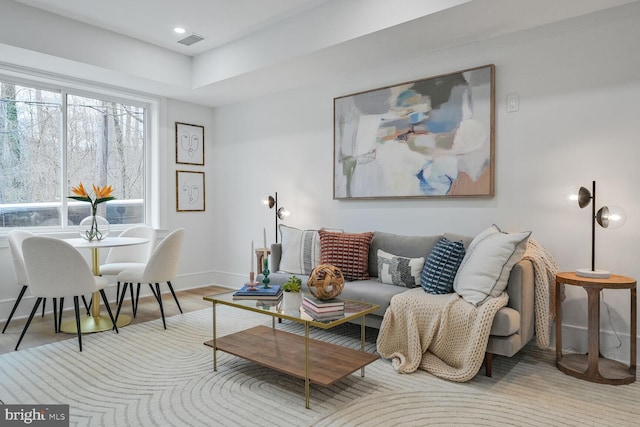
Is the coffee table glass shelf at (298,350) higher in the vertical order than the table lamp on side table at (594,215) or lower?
lower

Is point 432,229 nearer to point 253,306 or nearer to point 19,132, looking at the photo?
point 253,306

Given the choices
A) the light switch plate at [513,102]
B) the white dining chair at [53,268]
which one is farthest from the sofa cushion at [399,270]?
the white dining chair at [53,268]

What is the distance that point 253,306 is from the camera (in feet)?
8.34

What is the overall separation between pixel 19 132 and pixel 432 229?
13.5 ft

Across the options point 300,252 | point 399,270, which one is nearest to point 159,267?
point 300,252

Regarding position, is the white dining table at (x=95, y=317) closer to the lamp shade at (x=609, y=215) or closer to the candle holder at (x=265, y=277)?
the candle holder at (x=265, y=277)

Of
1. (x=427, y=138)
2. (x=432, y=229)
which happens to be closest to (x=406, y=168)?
(x=427, y=138)

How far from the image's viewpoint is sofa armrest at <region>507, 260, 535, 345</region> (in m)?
2.56

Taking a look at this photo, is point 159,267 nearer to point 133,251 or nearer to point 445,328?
point 133,251

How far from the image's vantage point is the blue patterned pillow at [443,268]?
2867 mm

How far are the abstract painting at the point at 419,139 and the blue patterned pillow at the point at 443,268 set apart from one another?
64 cm

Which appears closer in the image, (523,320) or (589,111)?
(523,320)

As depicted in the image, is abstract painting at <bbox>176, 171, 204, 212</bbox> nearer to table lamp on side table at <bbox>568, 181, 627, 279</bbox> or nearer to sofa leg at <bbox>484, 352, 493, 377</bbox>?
sofa leg at <bbox>484, 352, 493, 377</bbox>

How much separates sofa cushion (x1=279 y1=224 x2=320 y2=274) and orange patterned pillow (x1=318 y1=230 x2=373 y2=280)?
0.35ft
